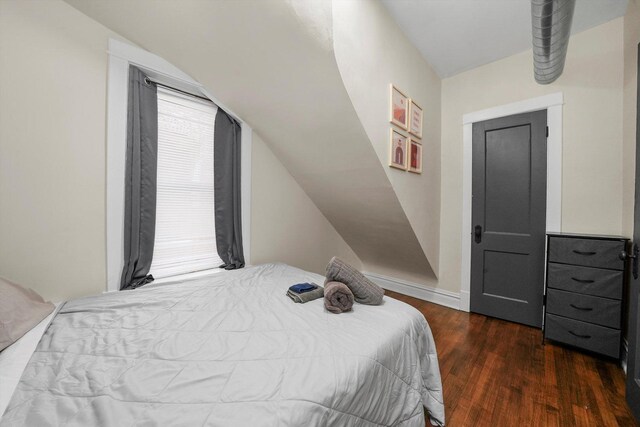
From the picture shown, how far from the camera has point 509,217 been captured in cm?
249

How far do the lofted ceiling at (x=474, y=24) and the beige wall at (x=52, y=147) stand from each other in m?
2.21

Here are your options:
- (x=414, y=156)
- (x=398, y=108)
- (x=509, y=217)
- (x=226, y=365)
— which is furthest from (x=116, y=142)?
(x=509, y=217)

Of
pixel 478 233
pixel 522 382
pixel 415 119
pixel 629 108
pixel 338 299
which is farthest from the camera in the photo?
pixel 478 233

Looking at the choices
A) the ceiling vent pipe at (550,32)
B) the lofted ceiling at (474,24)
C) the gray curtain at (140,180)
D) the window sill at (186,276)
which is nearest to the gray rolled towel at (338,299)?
the window sill at (186,276)

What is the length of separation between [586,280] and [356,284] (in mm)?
1964

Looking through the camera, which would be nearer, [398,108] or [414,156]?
[398,108]

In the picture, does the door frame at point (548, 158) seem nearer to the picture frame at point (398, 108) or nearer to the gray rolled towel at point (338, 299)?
the picture frame at point (398, 108)

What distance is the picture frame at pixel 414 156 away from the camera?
92.7 inches

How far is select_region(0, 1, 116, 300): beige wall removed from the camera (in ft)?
4.31

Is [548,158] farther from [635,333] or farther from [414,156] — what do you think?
[635,333]

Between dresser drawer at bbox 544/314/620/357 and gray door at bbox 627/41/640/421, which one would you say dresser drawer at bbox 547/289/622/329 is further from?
gray door at bbox 627/41/640/421

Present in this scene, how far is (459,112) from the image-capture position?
9.20 ft

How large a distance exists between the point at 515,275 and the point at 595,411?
125cm

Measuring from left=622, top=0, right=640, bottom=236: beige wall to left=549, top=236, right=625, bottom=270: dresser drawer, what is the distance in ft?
0.67
